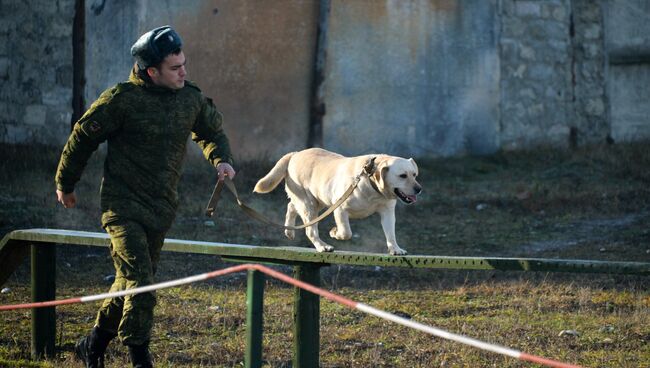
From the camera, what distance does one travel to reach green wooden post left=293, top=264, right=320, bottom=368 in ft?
19.8

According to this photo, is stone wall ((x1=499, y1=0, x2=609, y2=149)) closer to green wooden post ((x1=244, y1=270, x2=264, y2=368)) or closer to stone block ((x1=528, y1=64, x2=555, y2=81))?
stone block ((x1=528, y1=64, x2=555, y2=81))

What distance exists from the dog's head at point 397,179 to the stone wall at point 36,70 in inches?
324

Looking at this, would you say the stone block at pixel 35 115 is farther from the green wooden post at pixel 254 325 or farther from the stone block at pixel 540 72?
the green wooden post at pixel 254 325

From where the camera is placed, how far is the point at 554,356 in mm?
6840

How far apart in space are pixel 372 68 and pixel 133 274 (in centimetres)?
979

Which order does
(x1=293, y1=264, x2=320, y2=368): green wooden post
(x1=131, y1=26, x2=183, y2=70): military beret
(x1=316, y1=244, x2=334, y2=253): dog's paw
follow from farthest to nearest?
1. (x1=316, y1=244, x2=334, y2=253): dog's paw
2. (x1=293, y1=264, x2=320, y2=368): green wooden post
3. (x1=131, y1=26, x2=183, y2=70): military beret

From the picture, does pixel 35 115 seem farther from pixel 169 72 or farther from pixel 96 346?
pixel 169 72

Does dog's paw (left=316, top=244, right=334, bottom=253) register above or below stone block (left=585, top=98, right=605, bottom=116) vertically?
below

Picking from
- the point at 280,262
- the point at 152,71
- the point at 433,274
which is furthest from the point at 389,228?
the point at 433,274

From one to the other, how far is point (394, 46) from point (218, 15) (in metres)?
2.69

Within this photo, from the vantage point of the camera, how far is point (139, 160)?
18.8 ft

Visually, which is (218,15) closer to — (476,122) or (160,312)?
(476,122)

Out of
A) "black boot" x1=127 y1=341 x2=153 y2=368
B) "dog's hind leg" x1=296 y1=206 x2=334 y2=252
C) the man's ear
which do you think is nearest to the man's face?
the man's ear

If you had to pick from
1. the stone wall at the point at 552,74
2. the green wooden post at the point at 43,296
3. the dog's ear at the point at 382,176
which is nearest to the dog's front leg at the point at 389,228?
the dog's ear at the point at 382,176
